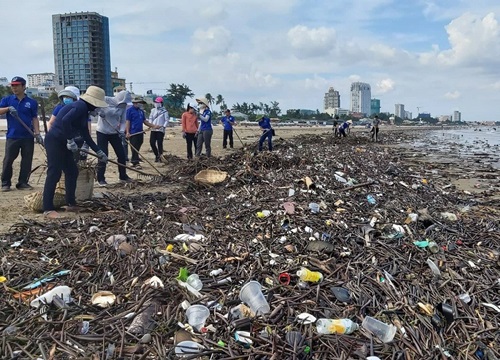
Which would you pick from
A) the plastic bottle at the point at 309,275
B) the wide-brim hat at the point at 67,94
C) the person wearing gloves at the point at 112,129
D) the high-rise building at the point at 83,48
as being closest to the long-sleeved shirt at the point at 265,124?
the person wearing gloves at the point at 112,129

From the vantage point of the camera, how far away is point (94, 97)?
5434mm

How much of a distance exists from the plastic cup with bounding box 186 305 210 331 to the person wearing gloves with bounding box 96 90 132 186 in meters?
4.90

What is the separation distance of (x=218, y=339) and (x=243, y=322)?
0.65 feet

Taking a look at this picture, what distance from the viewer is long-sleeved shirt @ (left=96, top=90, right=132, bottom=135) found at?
23.9 feet

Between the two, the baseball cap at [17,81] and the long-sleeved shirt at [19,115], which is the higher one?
the baseball cap at [17,81]

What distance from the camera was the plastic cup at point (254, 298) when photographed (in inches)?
112

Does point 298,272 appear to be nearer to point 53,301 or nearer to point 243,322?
point 243,322

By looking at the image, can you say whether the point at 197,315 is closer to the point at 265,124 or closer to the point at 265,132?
the point at 265,132

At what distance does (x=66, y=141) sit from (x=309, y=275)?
368 centimetres

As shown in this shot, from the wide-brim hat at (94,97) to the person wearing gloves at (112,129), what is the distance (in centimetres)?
166

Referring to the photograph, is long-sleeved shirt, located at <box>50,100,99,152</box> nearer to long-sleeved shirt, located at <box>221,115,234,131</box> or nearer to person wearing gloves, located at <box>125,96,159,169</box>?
person wearing gloves, located at <box>125,96,159,169</box>

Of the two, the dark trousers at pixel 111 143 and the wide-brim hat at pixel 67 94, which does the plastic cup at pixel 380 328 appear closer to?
the wide-brim hat at pixel 67 94

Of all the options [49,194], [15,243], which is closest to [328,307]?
[15,243]

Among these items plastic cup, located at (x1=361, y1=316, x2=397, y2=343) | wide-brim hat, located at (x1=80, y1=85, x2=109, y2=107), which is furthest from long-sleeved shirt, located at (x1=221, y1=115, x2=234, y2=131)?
plastic cup, located at (x1=361, y1=316, x2=397, y2=343)
